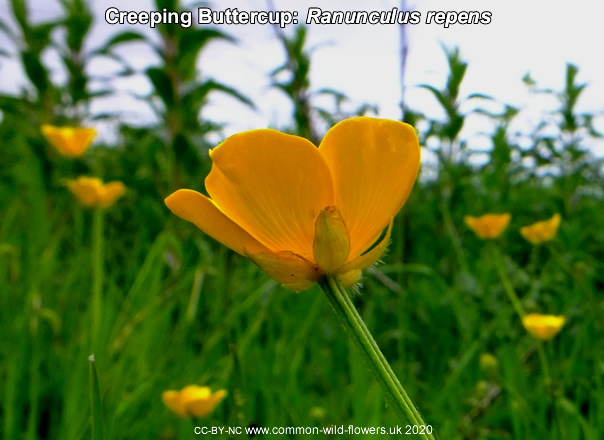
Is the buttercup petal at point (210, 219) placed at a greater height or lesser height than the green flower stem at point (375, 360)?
greater

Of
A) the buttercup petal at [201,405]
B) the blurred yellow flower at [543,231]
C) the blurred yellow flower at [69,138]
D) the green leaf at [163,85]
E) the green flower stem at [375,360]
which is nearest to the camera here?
the green flower stem at [375,360]

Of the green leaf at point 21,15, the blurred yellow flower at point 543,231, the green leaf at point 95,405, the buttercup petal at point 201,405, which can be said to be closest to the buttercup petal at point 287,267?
the green leaf at point 95,405

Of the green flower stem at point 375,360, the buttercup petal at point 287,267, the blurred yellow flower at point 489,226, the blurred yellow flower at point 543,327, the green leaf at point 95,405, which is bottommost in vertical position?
the blurred yellow flower at point 543,327

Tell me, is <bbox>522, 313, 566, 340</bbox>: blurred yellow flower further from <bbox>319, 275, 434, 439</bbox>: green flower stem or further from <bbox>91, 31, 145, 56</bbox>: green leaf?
<bbox>91, 31, 145, 56</bbox>: green leaf

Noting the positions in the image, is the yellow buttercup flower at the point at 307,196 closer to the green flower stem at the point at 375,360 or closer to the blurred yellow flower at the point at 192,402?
the green flower stem at the point at 375,360

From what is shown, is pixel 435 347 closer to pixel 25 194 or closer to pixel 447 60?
pixel 447 60

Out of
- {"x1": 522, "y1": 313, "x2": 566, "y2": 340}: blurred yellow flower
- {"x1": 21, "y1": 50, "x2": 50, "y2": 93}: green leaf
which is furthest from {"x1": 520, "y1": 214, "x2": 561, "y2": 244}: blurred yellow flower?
{"x1": 21, "y1": 50, "x2": 50, "y2": 93}: green leaf
